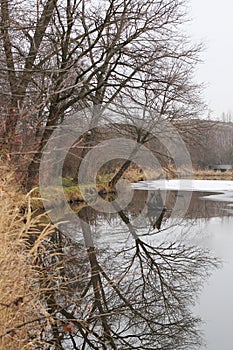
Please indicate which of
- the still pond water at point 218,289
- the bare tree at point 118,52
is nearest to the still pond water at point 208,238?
the still pond water at point 218,289

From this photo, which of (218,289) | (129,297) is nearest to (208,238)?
(218,289)

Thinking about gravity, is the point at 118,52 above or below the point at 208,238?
above

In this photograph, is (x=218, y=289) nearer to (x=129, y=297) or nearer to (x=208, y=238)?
(x=129, y=297)

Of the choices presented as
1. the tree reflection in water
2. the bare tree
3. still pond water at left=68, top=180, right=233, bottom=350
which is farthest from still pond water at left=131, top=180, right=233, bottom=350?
the bare tree

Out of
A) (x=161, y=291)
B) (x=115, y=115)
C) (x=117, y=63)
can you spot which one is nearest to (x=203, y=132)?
(x=115, y=115)

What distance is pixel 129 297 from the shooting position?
4.50 meters

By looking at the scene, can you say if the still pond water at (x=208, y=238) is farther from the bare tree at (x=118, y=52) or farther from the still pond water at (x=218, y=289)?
the bare tree at (x=118, y=52)

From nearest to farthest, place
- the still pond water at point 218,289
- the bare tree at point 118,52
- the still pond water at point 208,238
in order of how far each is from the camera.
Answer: the still pond water at point 218,289, the still pond water at point 208,238, the bare tree at point 118,52

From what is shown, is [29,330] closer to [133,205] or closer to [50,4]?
[50,4]

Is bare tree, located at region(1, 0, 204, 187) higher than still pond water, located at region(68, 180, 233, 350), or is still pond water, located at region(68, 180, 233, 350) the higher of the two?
bare tree, located at region(1, 0, 204, 187)

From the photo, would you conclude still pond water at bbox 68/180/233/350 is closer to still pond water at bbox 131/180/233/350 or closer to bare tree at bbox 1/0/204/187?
still pond water at bbox 131/180/233/350

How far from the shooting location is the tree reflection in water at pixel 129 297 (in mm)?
3562

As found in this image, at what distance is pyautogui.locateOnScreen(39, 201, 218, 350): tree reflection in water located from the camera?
3.56 metres

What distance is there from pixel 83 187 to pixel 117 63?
447 cm
